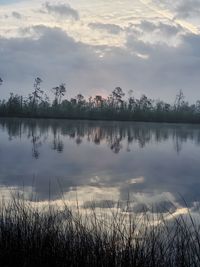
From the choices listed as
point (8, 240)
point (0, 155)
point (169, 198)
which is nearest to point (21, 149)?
point (0, 155)

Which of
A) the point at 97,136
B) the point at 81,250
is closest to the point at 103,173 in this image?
the point at 81,250

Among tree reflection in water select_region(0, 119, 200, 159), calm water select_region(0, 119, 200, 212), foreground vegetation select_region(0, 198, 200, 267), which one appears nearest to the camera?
foreground vegetation select_region(0, 198, 200, 267)

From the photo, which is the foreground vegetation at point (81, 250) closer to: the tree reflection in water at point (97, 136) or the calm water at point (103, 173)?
the calm water at point (103, 173)

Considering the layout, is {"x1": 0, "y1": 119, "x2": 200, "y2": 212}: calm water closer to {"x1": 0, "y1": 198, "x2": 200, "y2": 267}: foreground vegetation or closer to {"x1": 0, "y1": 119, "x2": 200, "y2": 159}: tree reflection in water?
{"x1": 0, "y1": 119, "x2": 200, "y2": 159}: tree reflection in water

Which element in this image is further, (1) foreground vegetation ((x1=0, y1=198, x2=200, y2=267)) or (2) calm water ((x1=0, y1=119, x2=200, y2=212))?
(2) calm water ((x1=0, y1=119, x2=200, y2=212))

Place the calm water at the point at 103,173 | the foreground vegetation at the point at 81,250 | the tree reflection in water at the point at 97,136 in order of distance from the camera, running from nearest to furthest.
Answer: the foreground vegetation at the point at 81,250
the calm water at the point at 103,173
the tree reflection in water at the point at 97,136

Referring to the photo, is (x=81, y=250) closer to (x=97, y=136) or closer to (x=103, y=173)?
(x=103, y=173)

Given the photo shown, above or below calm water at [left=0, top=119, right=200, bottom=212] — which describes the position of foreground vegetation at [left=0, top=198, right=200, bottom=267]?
above

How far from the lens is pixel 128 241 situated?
19.7 ft

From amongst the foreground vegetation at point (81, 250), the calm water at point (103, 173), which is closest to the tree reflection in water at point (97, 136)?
the calm water at point (103, 173)

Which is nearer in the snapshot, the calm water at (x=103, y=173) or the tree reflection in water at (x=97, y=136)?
the calm water at (x=103, y=173)

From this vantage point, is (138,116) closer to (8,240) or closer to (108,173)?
(108,173)

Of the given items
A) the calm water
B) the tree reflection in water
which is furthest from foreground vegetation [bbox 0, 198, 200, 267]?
the tree reflection in water

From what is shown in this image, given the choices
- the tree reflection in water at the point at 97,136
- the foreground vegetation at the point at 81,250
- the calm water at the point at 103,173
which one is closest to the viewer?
the foreground vegetation at the point at 81,250
